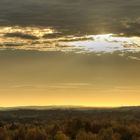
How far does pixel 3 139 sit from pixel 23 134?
2.58 metres

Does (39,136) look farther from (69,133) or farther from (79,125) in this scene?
(79,125)

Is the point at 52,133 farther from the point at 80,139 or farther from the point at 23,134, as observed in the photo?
the point at 80,139

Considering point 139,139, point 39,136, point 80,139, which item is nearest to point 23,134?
point 39,136

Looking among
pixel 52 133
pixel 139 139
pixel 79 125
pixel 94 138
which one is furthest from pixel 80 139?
pixel 79 125

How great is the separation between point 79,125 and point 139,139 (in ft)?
35.2

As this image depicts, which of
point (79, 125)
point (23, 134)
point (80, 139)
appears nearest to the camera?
point (80, 139)

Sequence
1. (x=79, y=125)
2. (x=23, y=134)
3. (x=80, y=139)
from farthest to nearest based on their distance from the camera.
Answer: (x=79, y=125) → (x=23, y=134) → (x=80, y=139)

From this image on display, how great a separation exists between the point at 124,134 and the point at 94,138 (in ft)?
16.4

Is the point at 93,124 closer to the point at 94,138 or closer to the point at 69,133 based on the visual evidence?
the point at 69,133

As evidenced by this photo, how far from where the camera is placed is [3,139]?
124 feet

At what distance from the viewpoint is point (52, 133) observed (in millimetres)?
42344

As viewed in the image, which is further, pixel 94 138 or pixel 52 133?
pixel 52 133

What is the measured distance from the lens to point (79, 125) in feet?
152

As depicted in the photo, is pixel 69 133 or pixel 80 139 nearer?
pixel 80 139
